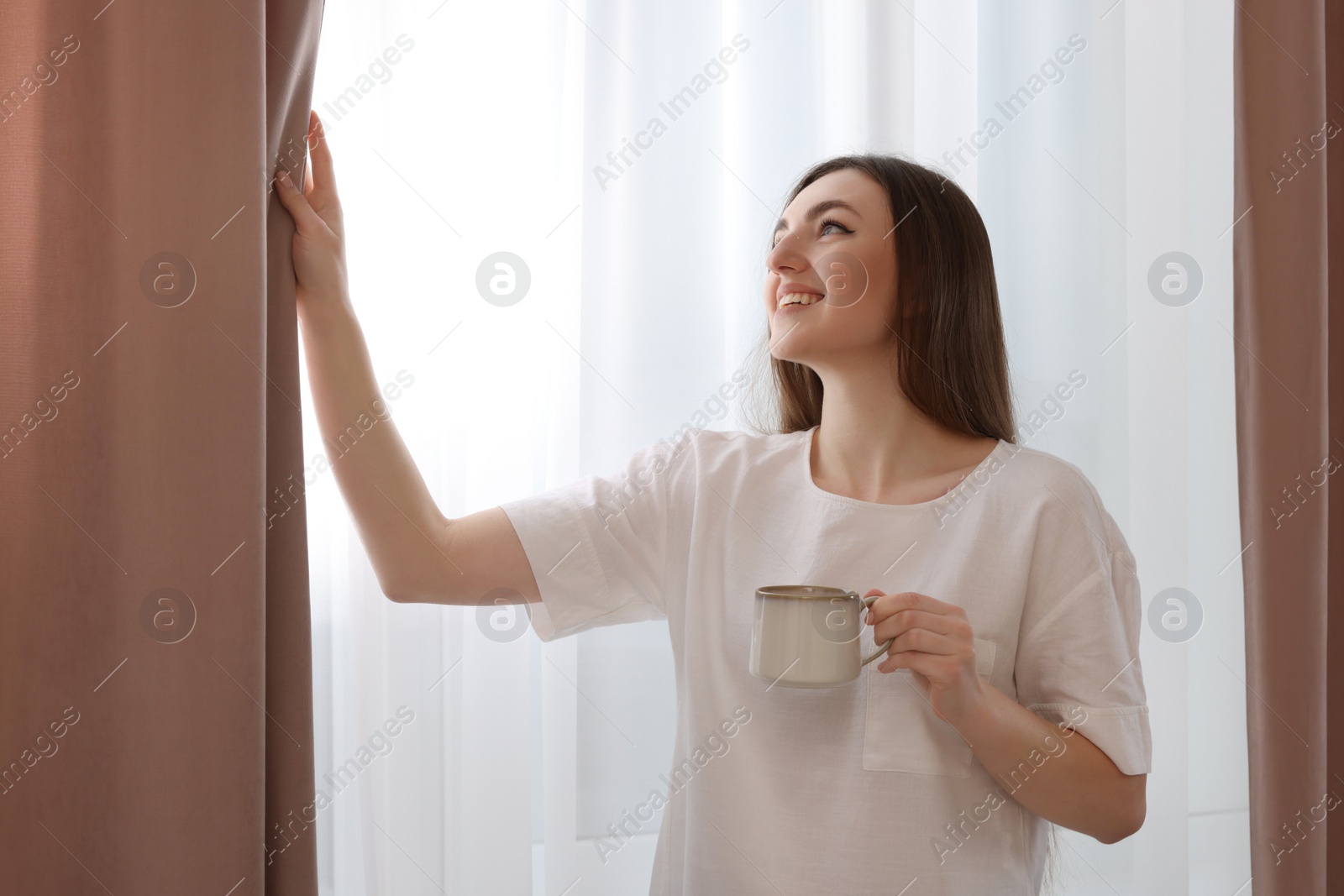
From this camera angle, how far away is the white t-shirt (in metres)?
0.97

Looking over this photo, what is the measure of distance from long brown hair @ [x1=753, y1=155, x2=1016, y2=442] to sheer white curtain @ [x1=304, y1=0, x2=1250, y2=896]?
0.25 m

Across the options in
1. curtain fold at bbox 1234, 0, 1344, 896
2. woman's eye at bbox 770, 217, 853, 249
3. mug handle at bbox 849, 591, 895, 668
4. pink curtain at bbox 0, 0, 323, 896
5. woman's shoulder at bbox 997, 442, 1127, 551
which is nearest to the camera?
pink curtain at bbox 0, 0, 323, 896

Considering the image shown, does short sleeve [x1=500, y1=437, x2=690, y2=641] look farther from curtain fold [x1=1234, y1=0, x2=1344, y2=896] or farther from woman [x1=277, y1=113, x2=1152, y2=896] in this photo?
curtain fold [x1=1234, y1=0, x2=1344, y2=896]

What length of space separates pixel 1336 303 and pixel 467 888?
1584 mm

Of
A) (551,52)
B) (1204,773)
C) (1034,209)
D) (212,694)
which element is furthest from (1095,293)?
(212,694)

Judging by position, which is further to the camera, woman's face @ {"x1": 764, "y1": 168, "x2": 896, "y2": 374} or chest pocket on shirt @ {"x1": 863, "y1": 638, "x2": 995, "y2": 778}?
woman's face @ {"x1": 764, "y1": 168, "x2": 896, "y2": 374}

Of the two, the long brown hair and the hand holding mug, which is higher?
the long brown hair

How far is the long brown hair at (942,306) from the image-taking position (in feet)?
3.79

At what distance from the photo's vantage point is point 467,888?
45.6 inches

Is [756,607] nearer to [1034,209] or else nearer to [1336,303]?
[1034,209]

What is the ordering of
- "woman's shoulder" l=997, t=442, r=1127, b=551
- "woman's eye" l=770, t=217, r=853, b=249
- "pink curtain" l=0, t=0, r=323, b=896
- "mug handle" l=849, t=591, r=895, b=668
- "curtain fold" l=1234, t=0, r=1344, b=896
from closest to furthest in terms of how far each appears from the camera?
"pink curtain" l=0, t=0, r=323, b=896 < "mug handle" l=849, t=591, r=895, b=668 < "woman's shoulder" l=997, t=442, r=1127, b=551 < "woman's eye" l=770, t=217, r=853, b=249 < "curtain fold" l=1234, t=0, r=1344, b=896

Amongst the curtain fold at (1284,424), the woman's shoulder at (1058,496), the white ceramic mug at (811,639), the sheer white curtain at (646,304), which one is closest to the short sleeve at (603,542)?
the sheer white curtain at (646,304)

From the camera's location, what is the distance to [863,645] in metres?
1.03

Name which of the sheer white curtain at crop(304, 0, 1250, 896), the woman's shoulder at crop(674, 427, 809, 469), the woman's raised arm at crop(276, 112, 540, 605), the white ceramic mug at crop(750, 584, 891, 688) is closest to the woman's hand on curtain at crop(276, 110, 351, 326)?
the woman's raised arm at crop(276, 112, 540, 605)
